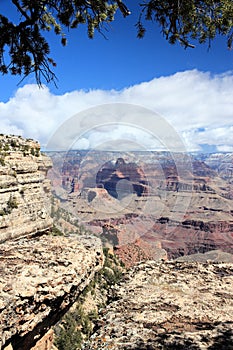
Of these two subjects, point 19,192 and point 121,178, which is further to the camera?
point 121,178

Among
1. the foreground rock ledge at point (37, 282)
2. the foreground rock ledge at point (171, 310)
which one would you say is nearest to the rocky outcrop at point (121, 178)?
the foreground rock ledge at point (171, 310)

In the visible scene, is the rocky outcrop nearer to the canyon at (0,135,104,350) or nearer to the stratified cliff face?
the stratified cliff face

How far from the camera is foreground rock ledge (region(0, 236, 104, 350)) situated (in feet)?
12.2

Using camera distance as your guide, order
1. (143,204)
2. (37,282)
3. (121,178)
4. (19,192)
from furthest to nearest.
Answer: (121,178), (143,204), (19,192), (37,282)

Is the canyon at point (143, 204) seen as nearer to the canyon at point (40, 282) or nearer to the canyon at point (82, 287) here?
the canyon at point (82, 287)

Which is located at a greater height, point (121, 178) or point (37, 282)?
point (37, 282)

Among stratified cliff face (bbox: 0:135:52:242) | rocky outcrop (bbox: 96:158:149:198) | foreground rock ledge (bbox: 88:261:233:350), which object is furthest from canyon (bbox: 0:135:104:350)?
rocky outcrop (bbox: 96:158:149:198)

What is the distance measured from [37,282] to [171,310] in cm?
269

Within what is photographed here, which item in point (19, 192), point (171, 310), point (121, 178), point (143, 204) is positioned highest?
point (19, 192)

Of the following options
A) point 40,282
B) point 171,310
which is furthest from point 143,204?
point 40,282

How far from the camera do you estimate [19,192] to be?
14430 mm

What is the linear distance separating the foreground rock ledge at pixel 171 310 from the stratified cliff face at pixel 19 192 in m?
7.46

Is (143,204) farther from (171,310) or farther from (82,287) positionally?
(82,287)

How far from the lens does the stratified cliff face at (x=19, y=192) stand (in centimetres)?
1339
